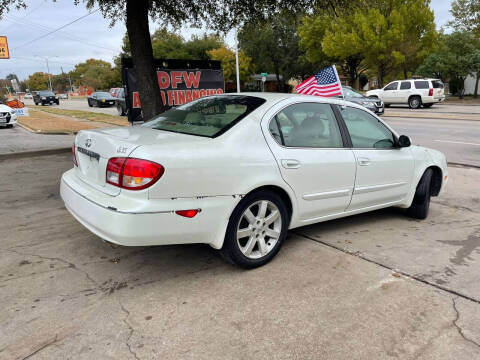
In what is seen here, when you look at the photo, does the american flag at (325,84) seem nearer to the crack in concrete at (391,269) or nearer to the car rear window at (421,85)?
the crack in concrete at (391,269)

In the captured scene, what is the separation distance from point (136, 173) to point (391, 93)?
25.8 meters

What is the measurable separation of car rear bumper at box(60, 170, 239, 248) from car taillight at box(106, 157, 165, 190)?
0.15m

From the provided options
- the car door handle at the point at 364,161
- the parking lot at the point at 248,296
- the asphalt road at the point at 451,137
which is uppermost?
the car door handle at the point at 364,161

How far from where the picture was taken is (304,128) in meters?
3.90

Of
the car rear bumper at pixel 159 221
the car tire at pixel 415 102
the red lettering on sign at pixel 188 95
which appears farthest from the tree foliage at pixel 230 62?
the car rear bumper at pixel 159 221

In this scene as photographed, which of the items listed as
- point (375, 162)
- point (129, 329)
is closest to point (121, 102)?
point (375, 162)

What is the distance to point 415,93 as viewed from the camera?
978 inches

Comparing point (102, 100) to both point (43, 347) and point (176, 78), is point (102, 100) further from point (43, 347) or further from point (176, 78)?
point (43, 347)

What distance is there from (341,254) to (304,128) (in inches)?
48.7

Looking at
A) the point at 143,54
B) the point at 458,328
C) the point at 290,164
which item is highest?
the point at 143,54

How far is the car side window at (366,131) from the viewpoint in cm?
428

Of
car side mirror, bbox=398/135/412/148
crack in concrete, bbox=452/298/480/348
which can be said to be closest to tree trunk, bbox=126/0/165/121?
car side mirror, bbox=398/135/412/148

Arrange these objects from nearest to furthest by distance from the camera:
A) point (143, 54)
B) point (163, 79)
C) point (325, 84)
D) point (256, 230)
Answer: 1. point (256, 230)
2. point (325, 84)
3. point (143, 54)
4. point (163, 79)

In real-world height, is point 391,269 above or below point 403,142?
below
